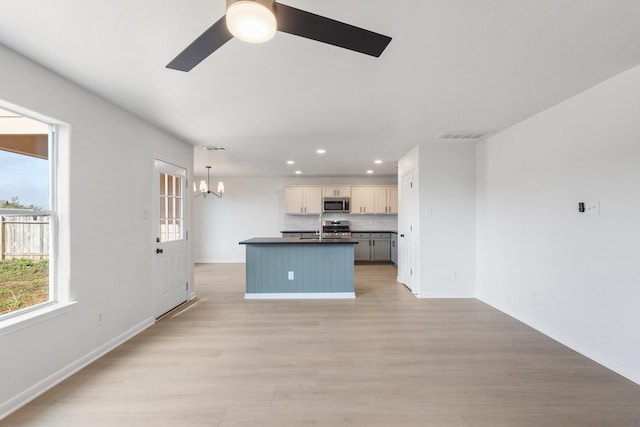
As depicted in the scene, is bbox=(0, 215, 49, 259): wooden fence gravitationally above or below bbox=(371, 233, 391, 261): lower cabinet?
above

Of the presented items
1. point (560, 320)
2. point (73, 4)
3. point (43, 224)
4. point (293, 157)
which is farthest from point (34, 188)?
point (560, 320)

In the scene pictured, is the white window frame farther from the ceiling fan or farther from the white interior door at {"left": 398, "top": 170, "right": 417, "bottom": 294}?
the white interior door at {"left": 398, "top": 170, "right": 417, "bottom": 294}

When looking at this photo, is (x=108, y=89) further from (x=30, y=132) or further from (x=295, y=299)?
(x=295, y=299)

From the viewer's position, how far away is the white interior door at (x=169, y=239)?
358cm

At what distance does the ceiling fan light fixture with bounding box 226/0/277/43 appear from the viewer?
105cm

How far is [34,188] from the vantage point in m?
2.17

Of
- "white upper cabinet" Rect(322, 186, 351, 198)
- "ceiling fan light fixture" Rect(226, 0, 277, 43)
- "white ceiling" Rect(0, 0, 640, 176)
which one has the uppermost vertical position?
"white ceiling" Rect(0, 0, 640, 176)

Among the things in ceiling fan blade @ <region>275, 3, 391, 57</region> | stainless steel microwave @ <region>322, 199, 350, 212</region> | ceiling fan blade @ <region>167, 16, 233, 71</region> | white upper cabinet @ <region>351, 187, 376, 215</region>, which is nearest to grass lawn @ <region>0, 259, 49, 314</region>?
ceiling fan blade @ <region>167, 16, 233, 71</region>

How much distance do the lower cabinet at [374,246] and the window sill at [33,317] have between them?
6001mm

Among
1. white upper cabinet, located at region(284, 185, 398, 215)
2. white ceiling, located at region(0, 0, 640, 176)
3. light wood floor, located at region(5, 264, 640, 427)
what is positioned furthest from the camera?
white upper cabinet, located at region(284, 185, 398, 215)

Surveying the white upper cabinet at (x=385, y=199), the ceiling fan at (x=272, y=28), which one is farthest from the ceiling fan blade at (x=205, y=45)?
the white upper cabinet at (x=385, y=199)

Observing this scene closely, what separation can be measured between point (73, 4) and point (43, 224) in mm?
1666

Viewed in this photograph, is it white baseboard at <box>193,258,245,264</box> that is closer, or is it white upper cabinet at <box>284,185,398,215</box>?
white upper cabinet at <box>284,185,398,215</box>

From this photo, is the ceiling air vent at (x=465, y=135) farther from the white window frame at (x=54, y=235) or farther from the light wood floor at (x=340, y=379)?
the white window frame at (x=54, y=235)
